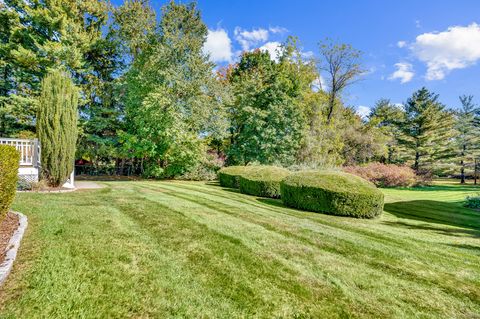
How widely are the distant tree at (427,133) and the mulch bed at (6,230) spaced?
32487 mm

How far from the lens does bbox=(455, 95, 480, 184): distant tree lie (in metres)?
27.8

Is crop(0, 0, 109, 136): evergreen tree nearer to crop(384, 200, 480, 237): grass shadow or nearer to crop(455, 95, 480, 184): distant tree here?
crop(384, 200, 480, 237): grass shadow

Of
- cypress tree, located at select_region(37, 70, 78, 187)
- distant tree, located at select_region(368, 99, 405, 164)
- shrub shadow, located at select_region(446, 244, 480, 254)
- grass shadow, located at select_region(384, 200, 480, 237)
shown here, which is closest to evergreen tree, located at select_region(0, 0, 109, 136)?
cypress tree, located at select_region(37, 70, 78, 187)

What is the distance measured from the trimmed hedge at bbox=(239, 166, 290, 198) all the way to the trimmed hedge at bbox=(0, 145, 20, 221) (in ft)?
27.3

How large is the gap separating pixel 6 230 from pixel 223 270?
10.8ft

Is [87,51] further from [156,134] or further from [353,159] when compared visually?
[353,159]

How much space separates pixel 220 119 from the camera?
1698cm

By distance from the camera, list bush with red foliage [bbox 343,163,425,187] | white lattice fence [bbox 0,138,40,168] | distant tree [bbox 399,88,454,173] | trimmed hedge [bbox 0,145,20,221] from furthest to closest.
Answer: distant tree [bbox 399,88,454,173]
bush with red foliage [bbox 343,163,425,187]
white lattice fence [bbox 0,138,40,168]
trimmed hedge [bbox 0,145,20,221]

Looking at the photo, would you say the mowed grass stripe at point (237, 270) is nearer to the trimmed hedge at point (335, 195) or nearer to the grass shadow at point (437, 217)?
the trimmed hedge at point (335, 195)

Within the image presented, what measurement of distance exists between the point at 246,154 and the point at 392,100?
83.9 ft

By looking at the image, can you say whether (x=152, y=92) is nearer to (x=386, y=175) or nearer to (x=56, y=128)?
(x=56, y=128)

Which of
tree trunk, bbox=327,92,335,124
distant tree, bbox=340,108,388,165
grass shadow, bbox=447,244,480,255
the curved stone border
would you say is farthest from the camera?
tree trunk, bbox=327,92,335,124

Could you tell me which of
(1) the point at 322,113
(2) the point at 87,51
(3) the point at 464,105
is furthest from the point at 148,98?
(3) the point at 464,105

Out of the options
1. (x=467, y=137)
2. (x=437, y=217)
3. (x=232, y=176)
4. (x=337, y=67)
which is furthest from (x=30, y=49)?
(x=467, y=137)
